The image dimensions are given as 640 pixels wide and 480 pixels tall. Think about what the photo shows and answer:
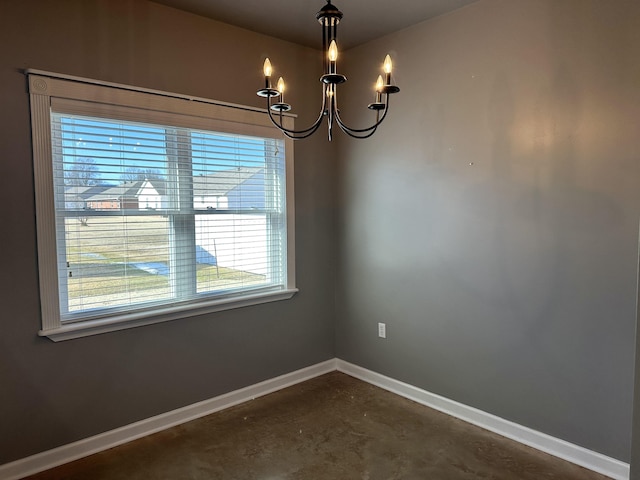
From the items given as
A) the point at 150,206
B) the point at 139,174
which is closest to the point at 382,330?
the point at 150,206

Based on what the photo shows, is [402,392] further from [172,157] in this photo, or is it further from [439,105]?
Result: [172,157]

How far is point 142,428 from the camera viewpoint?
8.63 feet

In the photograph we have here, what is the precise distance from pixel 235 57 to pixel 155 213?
121 cm

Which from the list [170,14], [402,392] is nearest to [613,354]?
[402,392]

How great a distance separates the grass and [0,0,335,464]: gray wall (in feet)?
0.64

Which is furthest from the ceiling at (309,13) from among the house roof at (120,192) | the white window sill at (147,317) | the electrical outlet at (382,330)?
the electrical outlet at (382,330)

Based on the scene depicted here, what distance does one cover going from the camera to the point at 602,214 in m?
2.19

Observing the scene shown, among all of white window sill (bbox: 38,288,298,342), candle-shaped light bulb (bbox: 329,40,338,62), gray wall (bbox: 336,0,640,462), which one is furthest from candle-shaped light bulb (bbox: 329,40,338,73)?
white window sill (bbox: 38,288,298,342)

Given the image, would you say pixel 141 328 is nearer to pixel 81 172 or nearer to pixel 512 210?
pixel 81 172

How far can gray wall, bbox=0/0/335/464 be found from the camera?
85.6 inches

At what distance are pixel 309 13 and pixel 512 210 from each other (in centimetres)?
175

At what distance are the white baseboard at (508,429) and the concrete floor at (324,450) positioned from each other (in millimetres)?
60

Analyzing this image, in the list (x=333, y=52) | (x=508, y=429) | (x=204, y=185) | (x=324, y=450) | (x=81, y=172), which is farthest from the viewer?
(x=204, y=185)

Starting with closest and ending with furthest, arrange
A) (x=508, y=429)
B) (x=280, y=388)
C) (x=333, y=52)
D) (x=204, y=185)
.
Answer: (x=333, y=52)
(x=508, y=429)
(x=204, y=185)
(x=280, y=388)
